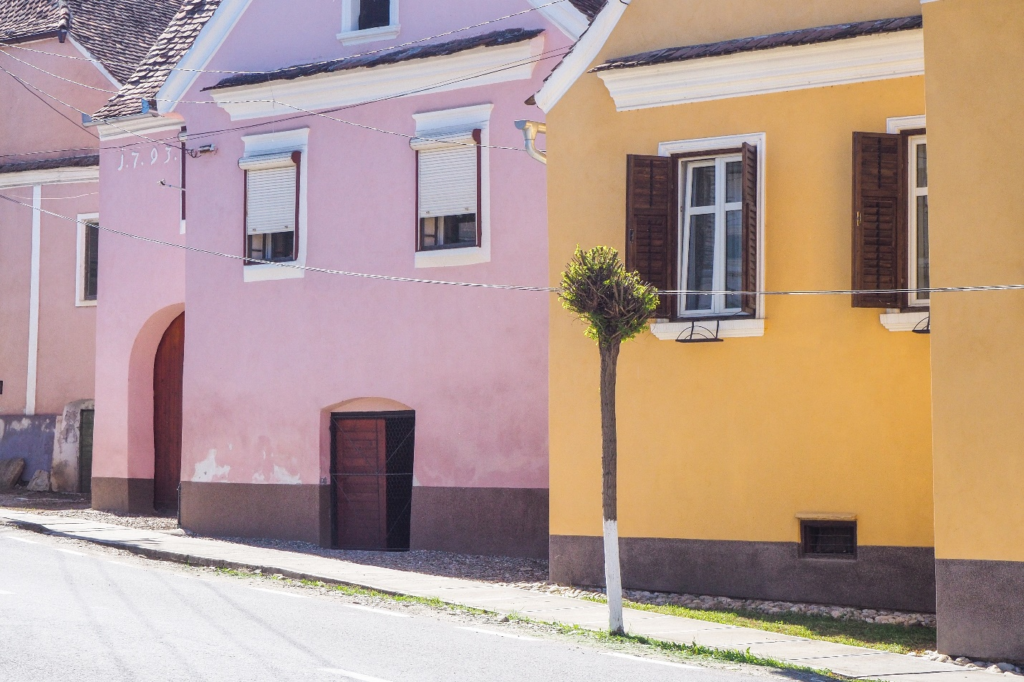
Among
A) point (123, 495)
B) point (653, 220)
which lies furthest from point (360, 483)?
point (653, 220)

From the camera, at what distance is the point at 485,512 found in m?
18.0

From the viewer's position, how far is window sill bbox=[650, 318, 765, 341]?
14180 mm

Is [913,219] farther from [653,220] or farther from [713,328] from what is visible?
[653,220]

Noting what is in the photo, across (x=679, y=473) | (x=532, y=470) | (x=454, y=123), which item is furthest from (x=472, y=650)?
(x=454, y=123)

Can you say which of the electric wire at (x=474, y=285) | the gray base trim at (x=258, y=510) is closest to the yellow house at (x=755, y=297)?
the electric wire at (x=474, y=285)

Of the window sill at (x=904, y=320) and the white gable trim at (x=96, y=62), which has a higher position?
the white gable trim at (x=96, y=62)

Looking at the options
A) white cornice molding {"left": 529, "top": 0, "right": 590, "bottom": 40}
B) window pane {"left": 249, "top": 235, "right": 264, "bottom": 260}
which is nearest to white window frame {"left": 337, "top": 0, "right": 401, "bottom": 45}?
white cornice molding {"left": 529, "top": 0, "right": 590, "bottom": 40}

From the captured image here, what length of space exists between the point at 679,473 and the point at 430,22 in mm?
8035

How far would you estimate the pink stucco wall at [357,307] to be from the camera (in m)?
18.0

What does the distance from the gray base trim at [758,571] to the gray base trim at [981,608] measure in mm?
2060

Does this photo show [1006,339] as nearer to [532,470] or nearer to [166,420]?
[532,470]

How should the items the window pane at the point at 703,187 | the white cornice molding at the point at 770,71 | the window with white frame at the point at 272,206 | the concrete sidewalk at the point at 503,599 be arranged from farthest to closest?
the window with white frame at the point at 272,206 < the window pane at the point at 703,187 < the white cornice molding at the point at 770,71 < the concrete sidewalk at the point at 503,599

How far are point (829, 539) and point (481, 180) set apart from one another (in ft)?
23.3

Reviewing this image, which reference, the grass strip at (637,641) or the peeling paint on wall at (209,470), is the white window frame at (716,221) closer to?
the grass strip at (637,641)
